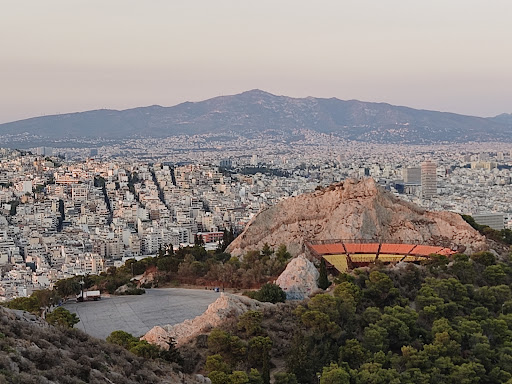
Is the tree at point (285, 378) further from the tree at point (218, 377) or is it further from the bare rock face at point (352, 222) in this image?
the bare rock face at point (352, 222)

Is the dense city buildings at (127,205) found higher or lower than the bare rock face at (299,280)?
lower

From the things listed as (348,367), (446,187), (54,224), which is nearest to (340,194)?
(348,367)

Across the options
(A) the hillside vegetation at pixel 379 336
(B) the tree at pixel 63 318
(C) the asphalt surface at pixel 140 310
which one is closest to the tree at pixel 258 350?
(A) the hillside vegetation at pixel 379 336

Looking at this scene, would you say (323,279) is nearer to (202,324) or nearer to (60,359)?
(202,324)

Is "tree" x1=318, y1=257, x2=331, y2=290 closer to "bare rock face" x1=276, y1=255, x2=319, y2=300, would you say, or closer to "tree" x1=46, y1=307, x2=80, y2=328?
"bare rock face" x1=276, y1=255, x2=319, y2=300

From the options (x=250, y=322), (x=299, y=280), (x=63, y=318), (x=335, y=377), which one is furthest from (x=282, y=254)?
(x=335, y=377)

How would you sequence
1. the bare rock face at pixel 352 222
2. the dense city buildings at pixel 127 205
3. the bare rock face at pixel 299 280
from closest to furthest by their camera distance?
the bare rock face at pixel 299 280 < the bare rock face at pixel 352 222 < the dense city buildings at pixel 127 205

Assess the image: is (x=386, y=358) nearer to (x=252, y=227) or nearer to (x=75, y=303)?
(x=75, y=303)
